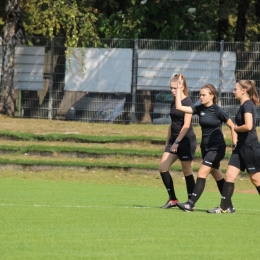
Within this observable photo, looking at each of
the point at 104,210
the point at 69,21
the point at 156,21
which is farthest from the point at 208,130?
the point at 156,21

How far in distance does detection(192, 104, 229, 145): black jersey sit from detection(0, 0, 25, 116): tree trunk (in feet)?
55.8

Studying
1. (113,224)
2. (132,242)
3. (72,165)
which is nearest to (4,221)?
(113,224)

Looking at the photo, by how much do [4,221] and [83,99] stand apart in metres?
17.9

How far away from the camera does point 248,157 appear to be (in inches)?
504

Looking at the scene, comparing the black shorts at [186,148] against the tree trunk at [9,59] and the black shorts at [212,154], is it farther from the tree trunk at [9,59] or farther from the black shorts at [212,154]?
the tree trunk at [9,59]

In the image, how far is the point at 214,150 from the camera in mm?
13266

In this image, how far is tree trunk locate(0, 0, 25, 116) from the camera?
2953 centimetres

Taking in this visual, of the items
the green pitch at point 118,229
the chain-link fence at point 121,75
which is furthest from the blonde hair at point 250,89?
the chain-link fence at point 121,75

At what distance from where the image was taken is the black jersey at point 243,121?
1266 centimetres

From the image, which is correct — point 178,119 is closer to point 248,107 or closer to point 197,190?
point 197,190

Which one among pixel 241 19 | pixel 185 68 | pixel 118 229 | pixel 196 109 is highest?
pixel 241 19

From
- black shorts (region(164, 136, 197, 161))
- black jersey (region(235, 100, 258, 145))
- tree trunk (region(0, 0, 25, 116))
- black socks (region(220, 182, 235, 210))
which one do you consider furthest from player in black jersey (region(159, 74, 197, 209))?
tree trunk (region(0, 0, 25, 116))

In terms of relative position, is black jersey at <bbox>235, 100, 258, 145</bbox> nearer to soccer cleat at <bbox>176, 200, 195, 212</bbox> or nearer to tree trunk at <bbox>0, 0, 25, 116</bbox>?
soccer cleat at <bbox>176, 200, 195, 212</bbox>

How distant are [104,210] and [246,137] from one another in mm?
2344
